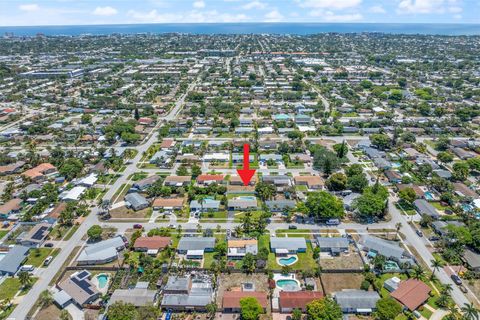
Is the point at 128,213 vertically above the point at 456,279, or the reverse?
the point at 456,279

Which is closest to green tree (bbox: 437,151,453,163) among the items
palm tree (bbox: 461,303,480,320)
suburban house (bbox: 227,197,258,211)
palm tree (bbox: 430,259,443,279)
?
palm tree (bbox: 430,259,443,279)

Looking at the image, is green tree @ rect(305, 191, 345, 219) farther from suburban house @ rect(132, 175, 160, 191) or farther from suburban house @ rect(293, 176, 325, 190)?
suburban house @ rect(132, 175, 160, 191)

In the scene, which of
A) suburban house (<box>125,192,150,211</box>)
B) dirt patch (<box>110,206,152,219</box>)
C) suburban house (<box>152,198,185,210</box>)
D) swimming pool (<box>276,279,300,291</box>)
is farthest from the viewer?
suburban house (<box>125,192,150,211</box>)

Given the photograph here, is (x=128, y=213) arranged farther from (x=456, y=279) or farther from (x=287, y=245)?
(x=456, y=279)

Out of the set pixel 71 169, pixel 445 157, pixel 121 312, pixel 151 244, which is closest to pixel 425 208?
pixel 445 157

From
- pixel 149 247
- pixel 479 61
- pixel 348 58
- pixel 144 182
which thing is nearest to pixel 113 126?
pixel 144 182

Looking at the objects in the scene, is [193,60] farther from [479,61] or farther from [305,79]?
[479,61]
